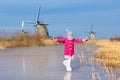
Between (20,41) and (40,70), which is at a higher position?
(40,70)

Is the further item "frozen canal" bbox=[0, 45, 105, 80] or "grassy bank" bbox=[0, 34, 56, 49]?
"grassy bank" bbox=[0, 34, 56, 49]

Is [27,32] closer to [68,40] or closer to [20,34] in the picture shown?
[20,34]

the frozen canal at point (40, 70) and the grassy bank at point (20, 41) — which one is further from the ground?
the frozen canal at point (40, 70)

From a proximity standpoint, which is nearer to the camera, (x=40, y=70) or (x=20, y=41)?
(x=40, y=70)

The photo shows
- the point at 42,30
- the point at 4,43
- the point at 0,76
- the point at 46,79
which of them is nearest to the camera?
the point at 46,79

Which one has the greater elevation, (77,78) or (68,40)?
(68,40)

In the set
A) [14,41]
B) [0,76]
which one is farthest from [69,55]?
[14,41]

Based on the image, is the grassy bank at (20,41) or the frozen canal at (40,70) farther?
the grassy bank at (20,41)

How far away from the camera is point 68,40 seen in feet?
50.4

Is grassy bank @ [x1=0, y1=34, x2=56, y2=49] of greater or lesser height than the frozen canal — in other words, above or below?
below

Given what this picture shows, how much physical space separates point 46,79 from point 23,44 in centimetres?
3605

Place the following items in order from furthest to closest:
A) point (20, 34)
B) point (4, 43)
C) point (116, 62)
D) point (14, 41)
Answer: point (20, 34)
point (14, 41)
point (4, 43)
point (116, 62)

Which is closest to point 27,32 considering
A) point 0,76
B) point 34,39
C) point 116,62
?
point 34,39

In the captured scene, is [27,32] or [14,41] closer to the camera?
[14,41]
